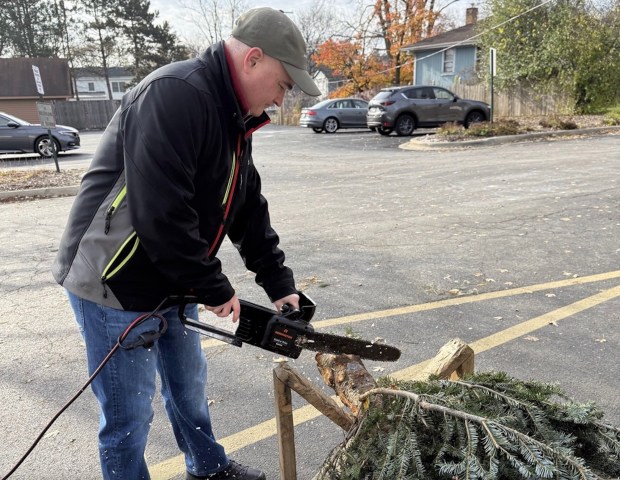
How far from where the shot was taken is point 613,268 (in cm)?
496

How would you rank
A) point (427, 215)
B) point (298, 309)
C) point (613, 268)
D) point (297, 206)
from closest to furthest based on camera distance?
1. point (298, 309)
2. point (613, 268)
3. point (427, 215)
4. point (297, 206)

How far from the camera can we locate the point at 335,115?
874 inches

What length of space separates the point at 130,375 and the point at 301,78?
120cm

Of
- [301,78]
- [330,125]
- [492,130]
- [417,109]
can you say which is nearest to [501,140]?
[492,130]

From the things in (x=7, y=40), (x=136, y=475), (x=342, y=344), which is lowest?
(x=136, y=475)

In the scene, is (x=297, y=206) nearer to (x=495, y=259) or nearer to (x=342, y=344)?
(x=495, y=259)

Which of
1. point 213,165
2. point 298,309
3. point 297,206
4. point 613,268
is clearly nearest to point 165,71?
point 213,165

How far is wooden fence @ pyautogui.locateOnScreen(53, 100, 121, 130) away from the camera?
33469 millimetres

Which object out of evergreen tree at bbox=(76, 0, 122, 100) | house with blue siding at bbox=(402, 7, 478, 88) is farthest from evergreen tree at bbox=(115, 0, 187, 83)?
house with blue siding at bbox=(402, 7, 478, 88)

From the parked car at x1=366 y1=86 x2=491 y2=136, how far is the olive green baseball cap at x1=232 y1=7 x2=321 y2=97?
1721 centimetres

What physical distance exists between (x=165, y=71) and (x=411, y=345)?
2.68 m

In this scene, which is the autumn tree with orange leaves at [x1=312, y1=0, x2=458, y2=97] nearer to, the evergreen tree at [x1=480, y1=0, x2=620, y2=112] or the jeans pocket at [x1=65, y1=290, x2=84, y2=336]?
the evergreen tree at [x1=480, y1=0, x2=620, y2=112]

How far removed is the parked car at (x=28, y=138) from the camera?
15.9 metres

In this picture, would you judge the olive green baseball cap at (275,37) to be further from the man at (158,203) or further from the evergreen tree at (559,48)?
the evergreen tree at (559,48)
